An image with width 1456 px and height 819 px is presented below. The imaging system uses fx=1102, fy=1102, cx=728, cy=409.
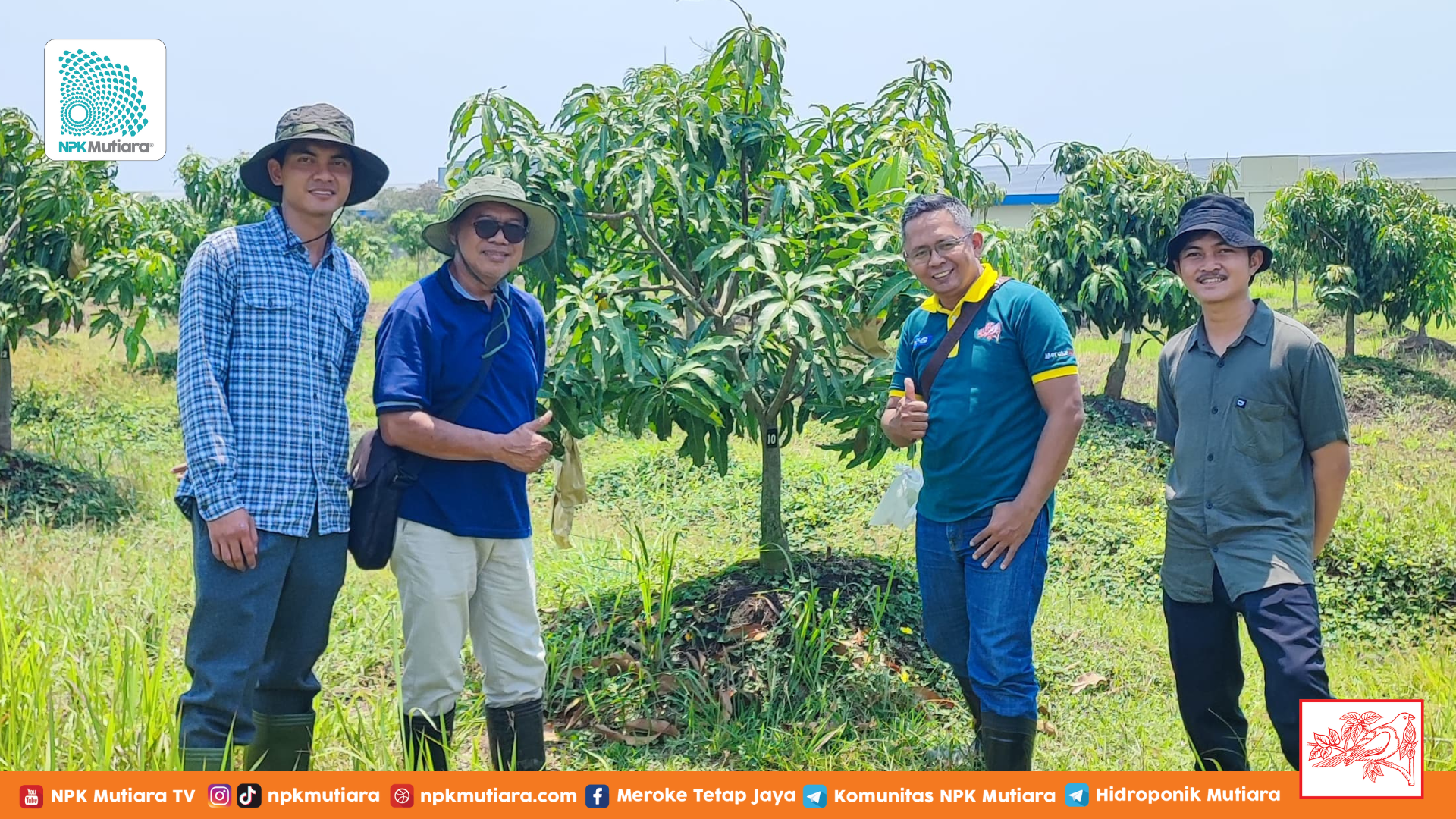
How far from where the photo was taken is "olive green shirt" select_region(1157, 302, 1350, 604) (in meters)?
2.53

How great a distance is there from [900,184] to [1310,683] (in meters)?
1.97

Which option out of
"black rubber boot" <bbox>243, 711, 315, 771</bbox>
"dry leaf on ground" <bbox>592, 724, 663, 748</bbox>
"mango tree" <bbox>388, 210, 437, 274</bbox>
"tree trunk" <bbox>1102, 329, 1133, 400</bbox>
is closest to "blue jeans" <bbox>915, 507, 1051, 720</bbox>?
"dry leaf on ground" <bbox>592, 724, 663, 748</bbox>

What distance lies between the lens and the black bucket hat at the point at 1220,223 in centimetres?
258

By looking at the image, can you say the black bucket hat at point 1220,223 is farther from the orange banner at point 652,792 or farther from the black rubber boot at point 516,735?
the black rubber boot at point 516,735

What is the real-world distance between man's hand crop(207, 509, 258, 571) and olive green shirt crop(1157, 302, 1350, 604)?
215 centimetres

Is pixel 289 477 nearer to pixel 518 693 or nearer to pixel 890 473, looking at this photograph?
pixel 518 693

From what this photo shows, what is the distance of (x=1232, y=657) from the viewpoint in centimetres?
268

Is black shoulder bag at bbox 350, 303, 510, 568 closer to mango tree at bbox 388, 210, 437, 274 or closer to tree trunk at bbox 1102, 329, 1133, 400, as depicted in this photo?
tree trunk at bbox 1102, 329, 1133, 400

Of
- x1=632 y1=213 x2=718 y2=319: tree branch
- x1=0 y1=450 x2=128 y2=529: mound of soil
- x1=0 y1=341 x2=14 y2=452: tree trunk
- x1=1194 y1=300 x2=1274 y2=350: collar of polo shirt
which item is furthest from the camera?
x1=0 y1=341 x2=14 y2=452: tree trunk

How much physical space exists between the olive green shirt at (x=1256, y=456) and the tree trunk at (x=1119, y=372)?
712 cm

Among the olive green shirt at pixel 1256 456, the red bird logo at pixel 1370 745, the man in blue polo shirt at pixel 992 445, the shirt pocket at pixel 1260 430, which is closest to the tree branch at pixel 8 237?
the man in blue polo shirt at pixel 992 445

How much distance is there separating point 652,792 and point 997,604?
93cm

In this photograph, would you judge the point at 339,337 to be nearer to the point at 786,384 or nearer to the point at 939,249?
the point at 939,249

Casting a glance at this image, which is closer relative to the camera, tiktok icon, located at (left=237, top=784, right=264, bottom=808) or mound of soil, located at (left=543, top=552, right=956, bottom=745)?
tiktok icon, located at (left=237, top=784, right=264, bottom=808)
